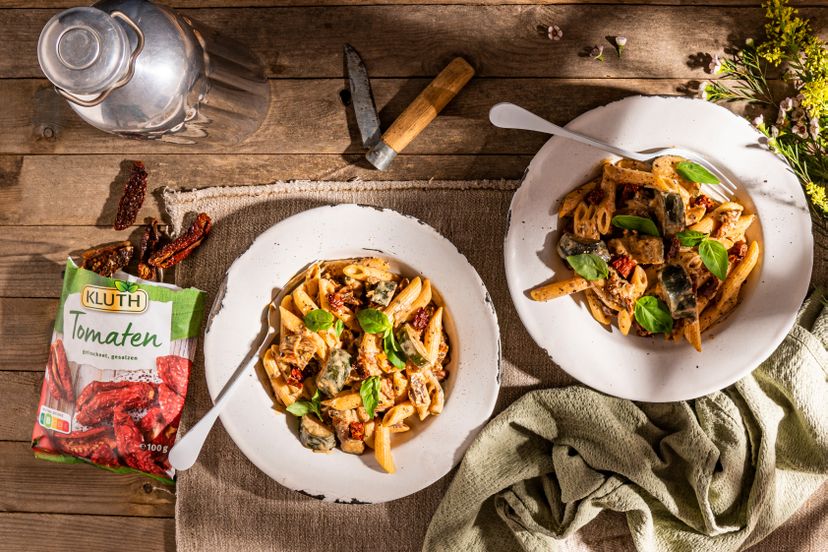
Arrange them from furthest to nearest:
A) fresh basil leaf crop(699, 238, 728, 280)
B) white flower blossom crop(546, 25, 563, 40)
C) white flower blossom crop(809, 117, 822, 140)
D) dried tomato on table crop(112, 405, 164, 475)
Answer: dried tomato on table crop(112, 405, 164, 475)
white flower blossom crop(546, 25, 563, 40)
white flower blossom crop(809, 117, 822, 140)
fresh basil leaf crop(699, 238, 728, 280)

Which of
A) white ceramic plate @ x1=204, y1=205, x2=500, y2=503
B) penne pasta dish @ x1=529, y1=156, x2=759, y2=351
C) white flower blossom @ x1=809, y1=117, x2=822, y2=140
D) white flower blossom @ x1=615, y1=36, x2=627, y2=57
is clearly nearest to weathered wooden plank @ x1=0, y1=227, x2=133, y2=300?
white ceramic plate @ x1=204, y1=205, x2=500, y2=503

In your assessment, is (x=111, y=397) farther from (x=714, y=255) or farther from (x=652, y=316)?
(x=714, y=255)

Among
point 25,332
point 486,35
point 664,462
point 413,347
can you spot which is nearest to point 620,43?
point 486,35

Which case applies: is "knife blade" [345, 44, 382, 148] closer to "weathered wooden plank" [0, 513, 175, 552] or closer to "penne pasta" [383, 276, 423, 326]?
"penne pasta" [383, 276, 423, 326]

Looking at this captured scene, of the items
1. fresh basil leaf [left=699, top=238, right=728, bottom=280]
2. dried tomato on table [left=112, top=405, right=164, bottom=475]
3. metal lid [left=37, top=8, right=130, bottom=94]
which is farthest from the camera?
dried tomato on table [left=112, top=405, right=164, bottom=475]

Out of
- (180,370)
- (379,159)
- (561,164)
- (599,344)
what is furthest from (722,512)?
(180,370)

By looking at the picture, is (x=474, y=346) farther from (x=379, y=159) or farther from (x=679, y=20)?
(x=679, y=20)
